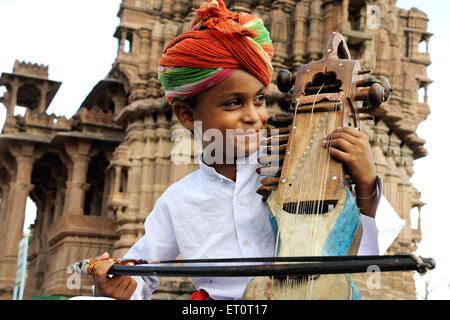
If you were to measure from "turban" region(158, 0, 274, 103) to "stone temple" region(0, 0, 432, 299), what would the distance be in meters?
9.72

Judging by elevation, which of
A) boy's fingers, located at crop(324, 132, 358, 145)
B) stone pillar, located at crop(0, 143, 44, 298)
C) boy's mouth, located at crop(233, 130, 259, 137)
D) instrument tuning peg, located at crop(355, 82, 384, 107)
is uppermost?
stone pillar, located at crop(0, 143, 44, 298)

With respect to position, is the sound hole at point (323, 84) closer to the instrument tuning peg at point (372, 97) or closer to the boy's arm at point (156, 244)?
the instrument tuning peg at point (372, 97)

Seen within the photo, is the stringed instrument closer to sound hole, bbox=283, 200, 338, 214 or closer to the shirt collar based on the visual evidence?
sound hole, bbox=283, 200, 338, 214

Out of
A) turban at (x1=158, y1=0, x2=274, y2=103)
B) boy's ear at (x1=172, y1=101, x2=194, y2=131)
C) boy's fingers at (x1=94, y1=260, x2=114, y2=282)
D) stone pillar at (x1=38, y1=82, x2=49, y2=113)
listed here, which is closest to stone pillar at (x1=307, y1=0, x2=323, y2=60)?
stone pillar at (x1=38, y1=82, x2=49, y2=113)

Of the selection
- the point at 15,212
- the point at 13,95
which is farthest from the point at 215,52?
the point at 13,95

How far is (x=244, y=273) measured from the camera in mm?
1284

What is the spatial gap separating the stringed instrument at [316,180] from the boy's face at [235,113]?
0.10 meters

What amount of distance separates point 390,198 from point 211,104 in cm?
1192

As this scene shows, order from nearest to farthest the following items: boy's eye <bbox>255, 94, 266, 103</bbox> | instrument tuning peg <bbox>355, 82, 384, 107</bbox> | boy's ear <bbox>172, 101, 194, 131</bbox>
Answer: instrument tuning peg <bbox>355, 82, 384, 107</bbox>
boy's eye <bbox>255, 94, 266, 103</bbox>
boy's ear <bbox>172, 101, 194, 131</bbox>

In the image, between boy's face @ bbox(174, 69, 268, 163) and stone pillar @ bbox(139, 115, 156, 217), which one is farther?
stone pillar @ bbox(139, 115, 156, 217)

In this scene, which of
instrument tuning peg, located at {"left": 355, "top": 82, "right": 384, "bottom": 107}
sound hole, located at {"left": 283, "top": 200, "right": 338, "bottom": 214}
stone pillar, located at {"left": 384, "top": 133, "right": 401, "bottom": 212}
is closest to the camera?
sound hole, located at {"left": 283, "top": 200, "right": 338, "bottom": 214}

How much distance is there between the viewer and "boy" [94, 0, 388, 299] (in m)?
1.71

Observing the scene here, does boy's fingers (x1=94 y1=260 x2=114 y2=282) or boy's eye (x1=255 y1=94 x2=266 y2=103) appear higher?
boy's eye (x1=255 y1=94 x2=266 y2=103)
